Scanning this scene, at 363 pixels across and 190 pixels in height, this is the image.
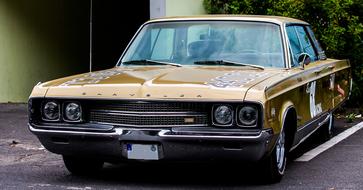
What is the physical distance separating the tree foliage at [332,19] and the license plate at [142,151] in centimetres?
672

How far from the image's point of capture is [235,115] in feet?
18.9

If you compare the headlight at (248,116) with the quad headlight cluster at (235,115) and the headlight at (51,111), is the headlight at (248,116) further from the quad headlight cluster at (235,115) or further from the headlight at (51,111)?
the headlight at (51,111)

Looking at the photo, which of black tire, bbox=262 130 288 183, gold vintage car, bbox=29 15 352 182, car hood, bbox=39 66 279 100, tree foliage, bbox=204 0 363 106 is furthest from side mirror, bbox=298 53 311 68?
tree foliage, bbox=204 0 363 106

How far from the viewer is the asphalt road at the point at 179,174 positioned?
20.9 ft

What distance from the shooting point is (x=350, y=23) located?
40.0 feet

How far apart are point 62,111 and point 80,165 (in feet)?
2.87

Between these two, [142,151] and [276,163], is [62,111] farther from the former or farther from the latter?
[276,163]

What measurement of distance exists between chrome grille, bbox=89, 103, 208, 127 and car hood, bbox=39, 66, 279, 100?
84mm

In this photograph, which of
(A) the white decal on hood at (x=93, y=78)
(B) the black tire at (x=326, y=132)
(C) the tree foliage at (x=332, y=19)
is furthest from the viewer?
(C) the tree foliage at (x=332, y=19)

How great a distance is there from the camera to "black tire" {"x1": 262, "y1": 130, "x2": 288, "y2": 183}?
6.21 m

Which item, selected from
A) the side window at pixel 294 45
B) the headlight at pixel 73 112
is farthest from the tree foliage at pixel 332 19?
the headlight at pixel 73 112

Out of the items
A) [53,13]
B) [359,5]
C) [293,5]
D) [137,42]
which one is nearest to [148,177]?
[137,42]

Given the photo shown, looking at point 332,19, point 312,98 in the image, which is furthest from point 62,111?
point 332,19

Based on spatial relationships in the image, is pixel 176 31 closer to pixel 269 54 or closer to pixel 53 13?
pixel 269 54
